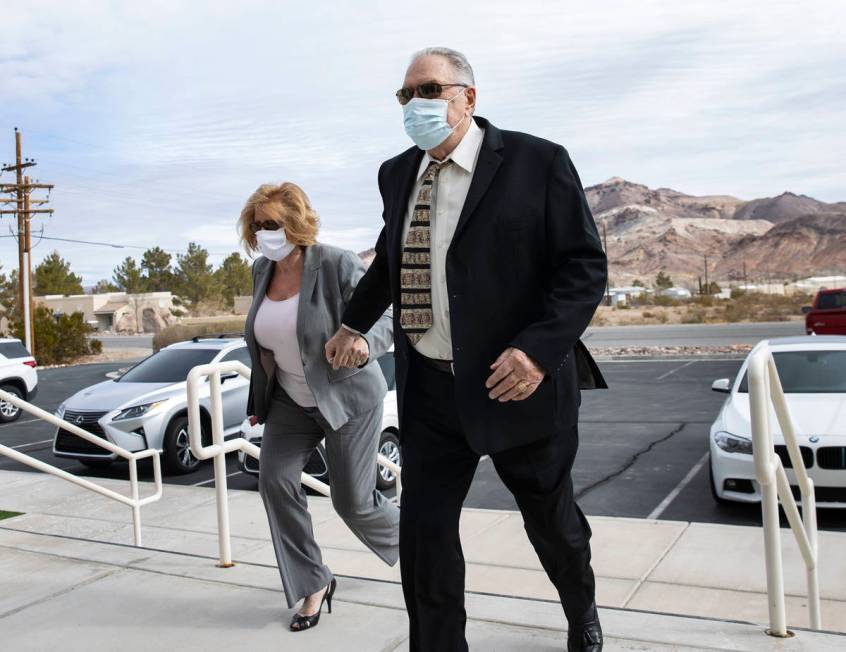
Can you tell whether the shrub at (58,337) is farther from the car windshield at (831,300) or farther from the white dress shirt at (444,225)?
the white dress shirt at (444,225)

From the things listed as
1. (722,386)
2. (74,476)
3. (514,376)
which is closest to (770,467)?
(514,376)

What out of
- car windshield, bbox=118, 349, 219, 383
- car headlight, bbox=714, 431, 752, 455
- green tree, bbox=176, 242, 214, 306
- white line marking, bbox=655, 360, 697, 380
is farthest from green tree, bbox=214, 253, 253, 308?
car headlight, bbox=714, 431, 752, 455

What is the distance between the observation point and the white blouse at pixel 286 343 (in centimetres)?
384

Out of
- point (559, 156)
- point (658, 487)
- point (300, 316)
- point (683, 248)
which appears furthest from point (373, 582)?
point (683, 248)

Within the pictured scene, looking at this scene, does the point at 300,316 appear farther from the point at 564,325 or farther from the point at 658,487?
the point at 658,487

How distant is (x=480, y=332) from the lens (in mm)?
2781

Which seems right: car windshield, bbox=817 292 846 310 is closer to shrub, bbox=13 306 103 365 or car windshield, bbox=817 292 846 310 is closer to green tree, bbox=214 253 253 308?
shrub, bbox=13 306 103 365

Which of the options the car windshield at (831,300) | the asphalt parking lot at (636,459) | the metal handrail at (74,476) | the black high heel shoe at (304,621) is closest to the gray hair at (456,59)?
the black high heel shoe at (304,621)

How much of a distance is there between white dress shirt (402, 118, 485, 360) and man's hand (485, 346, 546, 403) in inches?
11.1

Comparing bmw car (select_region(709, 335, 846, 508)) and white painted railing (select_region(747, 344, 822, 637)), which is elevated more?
white painted railing (select_region(747, 344, 822, 637))

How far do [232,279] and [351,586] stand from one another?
92.4 meters

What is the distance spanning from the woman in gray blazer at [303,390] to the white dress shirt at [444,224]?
81cm

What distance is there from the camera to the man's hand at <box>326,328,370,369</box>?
3.42m

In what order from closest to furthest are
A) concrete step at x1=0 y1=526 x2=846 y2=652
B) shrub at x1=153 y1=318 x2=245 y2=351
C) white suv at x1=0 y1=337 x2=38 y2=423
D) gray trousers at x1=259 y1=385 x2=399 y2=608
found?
concrete step at x1=0 y1=526 x2=846 y2=652, gray trousers at x1=259 y1=385 x2=399 y2=608, white suv at x1=0 y1=337 x2=38 y2=423, shrub at x1=153 y1=318 x2=245 y2=351
